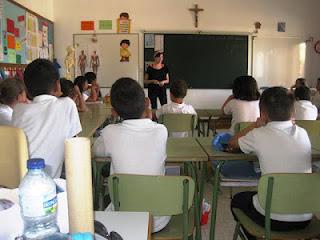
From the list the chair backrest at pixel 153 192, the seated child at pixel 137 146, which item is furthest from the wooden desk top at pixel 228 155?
the chair backrest at pixel 153 192

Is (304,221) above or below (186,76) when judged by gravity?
below

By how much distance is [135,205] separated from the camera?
1.61 metres

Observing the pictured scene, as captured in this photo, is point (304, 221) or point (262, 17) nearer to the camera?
point (304, 221)

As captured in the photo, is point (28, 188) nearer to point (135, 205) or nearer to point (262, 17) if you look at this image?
point (135, 205)

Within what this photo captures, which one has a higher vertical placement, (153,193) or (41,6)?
(41,6)

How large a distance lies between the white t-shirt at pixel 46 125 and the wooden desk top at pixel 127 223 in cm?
103

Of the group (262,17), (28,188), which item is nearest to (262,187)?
(28,188)

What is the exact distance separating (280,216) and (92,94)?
14.5 ft

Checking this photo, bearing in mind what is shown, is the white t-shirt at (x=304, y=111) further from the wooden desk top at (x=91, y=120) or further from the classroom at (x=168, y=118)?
the wooden desk top at (x=91, y=120)

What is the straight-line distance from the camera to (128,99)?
6.61 feet

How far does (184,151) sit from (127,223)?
1.36m

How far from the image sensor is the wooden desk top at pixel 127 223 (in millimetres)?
1010

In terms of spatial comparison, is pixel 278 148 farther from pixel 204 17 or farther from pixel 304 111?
pixel 204 17

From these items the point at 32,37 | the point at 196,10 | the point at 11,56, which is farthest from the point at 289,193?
the point at 196,10
